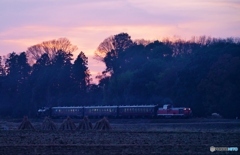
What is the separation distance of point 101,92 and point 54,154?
109 m

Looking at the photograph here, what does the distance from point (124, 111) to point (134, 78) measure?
51.1 ft

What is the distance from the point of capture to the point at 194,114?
338 ft

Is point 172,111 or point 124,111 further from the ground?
point 124,111

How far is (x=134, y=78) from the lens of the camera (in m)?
123

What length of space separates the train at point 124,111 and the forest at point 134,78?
4.31 m

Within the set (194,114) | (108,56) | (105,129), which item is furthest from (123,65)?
(105,129)

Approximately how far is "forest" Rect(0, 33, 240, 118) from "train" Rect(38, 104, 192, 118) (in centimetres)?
431

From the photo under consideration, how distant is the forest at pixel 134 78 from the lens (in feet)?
319

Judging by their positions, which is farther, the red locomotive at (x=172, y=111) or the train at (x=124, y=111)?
the train at (x=124, y=111)

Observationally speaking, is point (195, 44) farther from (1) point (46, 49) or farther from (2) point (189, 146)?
(2) point (189, 146)

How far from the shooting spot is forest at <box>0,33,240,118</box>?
9731cm

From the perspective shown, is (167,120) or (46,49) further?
(46,49)

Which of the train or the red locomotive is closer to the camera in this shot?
the red locomotive

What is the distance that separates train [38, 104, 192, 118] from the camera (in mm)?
99625
